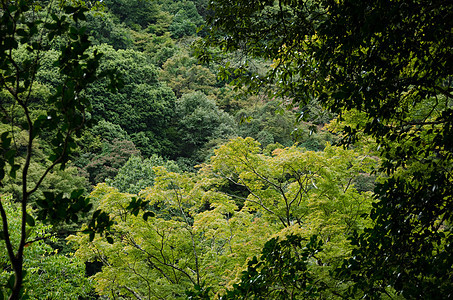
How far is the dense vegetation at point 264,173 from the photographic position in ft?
4.27

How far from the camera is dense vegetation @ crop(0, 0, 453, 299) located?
4.27 feet

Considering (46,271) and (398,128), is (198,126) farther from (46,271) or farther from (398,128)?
(398,128)

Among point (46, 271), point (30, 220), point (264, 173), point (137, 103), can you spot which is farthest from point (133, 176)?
point (30, 220)

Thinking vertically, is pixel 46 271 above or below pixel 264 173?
below

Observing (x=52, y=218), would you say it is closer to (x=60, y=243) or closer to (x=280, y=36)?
(x=280, y=36)

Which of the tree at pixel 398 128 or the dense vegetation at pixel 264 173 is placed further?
the tree at pixel 398 128

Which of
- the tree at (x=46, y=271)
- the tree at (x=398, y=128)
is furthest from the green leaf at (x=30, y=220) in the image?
the tree at (x=46, y=271)

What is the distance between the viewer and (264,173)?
634cm

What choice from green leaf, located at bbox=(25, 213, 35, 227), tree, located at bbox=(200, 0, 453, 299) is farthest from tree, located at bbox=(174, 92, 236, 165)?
green leaf, located at bbox=(25, 213, 35, 227)

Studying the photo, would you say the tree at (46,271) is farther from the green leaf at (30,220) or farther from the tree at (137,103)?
the tree at (137,103)

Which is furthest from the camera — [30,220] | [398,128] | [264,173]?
[264,173]

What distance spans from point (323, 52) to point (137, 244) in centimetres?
516

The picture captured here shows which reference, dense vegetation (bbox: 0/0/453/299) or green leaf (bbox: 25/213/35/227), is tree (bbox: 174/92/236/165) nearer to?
dense vegetation (bbox: 0/0/453/299)

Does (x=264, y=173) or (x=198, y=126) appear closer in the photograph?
(x=264, y=173)
